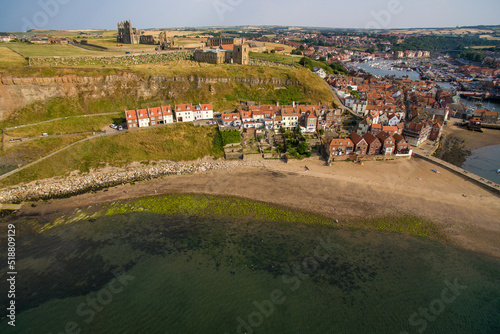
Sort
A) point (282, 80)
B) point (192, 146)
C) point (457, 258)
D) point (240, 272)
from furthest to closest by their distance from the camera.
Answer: point (282, 80), point (192, 146), point (457, 258), point (240, 272)

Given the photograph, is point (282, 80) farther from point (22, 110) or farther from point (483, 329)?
point (483, 329)

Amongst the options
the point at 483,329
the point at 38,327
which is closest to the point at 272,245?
the point at 483,329

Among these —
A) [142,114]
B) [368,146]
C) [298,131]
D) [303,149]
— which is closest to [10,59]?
[142,114]

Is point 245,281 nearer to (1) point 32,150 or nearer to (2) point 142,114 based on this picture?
(2) point 142,114

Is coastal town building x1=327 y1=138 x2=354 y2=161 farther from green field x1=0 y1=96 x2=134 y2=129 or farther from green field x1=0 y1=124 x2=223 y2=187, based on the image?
green field x1=0 y1=96 x2=134 y2=129

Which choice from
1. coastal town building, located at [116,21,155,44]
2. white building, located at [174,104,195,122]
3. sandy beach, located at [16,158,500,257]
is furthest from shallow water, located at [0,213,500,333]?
coastal town building, located at [116,21,155,44]

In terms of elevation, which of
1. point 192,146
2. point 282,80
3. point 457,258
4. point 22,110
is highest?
point 282,80

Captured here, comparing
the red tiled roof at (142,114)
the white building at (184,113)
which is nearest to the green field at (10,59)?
the red tiled roof at (142,114)

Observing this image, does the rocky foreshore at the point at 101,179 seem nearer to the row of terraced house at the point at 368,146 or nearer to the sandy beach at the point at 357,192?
the sandy beach at the point at 357,192
